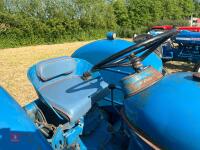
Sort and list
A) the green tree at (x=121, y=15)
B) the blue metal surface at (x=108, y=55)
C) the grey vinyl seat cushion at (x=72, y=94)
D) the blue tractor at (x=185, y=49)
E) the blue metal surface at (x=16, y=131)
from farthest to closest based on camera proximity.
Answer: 1. the green tree at (x=121, y=15)
2. the blue tractor at (x=185, y=49)
3. the blue metal surface at (x=108, y=55)
4. the grey vinyl seat cushion at (x=72, y=94)
5. the blue metal surface at (x=16, y=131)

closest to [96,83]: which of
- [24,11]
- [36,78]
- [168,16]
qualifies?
[36,78]

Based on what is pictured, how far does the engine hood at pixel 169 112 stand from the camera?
1164 millimetres

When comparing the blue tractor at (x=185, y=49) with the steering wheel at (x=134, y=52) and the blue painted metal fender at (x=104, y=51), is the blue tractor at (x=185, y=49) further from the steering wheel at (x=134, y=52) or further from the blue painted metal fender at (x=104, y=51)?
the steering wheel at (x=134, y=52)

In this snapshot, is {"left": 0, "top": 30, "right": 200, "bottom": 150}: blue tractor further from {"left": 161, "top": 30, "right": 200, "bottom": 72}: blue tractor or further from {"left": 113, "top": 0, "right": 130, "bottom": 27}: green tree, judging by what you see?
{"left": 113, "top": 0, "right": 130, "bottom": 27}: green tree

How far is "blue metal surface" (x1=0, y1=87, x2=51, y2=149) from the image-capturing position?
158cm

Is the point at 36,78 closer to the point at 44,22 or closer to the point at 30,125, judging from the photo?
the point at 30,125

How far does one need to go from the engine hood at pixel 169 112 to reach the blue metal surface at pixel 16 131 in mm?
548

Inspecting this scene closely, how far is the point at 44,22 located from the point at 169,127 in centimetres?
1644

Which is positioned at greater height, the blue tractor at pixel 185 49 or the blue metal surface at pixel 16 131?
the blue metal surface at pixel 16 131

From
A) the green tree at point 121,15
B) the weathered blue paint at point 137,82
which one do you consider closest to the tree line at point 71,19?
the green tree at point 121,15

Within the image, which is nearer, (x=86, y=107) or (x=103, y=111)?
(x=86, y=107)

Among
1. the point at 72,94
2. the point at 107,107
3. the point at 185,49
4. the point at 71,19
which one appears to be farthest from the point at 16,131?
the point at 71,19

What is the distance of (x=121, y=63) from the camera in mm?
1595

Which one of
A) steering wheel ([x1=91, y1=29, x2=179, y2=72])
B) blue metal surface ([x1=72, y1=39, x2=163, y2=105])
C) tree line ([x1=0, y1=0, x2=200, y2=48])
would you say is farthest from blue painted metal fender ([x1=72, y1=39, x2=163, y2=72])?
tree line ([x1=0, y1=0, x2=200, y2=48])
